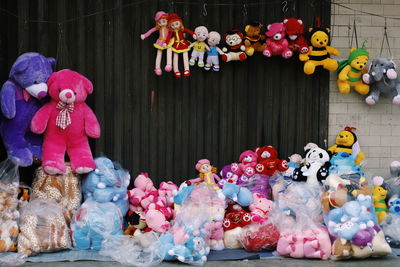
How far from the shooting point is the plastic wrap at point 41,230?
19.5 ft

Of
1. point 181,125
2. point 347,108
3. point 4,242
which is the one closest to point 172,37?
point 181,125

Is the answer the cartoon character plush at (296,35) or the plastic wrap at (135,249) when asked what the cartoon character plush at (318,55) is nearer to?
the cartoon character plush at (296,35)

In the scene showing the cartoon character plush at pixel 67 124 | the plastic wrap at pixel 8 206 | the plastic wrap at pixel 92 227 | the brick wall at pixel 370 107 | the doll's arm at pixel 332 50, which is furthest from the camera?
the brick wall at pixel 370 107

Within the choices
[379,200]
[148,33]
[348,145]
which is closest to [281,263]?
[379,200]

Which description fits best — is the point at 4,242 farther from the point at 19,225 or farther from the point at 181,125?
the point at 181,125

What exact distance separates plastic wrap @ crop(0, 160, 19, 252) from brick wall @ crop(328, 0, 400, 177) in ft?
→ 12.8

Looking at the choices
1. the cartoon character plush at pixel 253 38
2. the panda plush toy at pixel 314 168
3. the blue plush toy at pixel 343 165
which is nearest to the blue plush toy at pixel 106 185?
the panda plush toy at pixel 314 168

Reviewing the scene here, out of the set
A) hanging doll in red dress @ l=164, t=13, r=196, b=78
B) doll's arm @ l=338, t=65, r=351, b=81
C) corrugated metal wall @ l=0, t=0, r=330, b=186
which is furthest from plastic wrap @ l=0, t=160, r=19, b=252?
doll's arm @ l=338, t=65, r=351, b=81

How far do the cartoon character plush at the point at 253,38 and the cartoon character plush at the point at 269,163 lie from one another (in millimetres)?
1208

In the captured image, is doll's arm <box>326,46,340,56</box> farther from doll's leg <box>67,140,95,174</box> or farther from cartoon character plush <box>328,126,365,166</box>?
doll's leg <box>67,140,95,174</box>

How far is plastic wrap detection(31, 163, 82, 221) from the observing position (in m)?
6.51

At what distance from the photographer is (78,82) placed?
6523mm

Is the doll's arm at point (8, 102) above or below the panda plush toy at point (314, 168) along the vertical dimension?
above

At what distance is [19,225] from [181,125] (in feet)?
7.53
